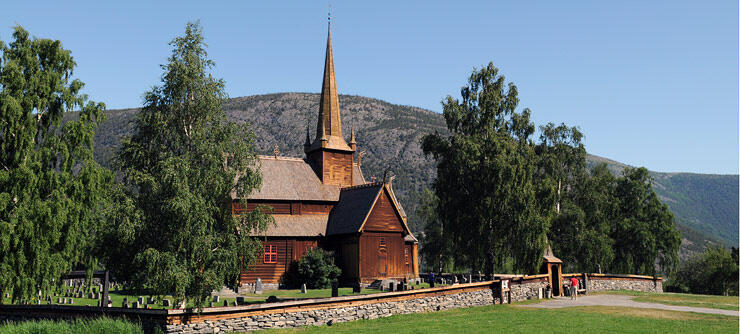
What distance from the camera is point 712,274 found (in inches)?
2810

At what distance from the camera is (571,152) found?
5766 cm

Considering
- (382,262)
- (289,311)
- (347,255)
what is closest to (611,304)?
(382,262)

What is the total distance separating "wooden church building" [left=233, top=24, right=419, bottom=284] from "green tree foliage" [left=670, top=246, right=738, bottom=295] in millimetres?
42734

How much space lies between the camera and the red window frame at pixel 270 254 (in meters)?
46.6

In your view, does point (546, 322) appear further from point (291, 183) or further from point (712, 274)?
point (712, 274)

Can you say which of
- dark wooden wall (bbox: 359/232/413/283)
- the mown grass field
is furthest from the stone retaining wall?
the mown grass field

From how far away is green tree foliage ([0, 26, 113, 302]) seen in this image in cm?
2694

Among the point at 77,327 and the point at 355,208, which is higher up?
the point at 355,208

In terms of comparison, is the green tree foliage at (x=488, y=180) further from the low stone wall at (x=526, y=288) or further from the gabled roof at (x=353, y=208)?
the gabled roof at (x=353, y=208)

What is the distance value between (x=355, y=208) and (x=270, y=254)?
7890mm

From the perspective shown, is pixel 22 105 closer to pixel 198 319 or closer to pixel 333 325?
pixel 198 319

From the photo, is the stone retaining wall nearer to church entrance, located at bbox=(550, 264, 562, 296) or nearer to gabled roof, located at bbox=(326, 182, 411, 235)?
church entrance, located at bbox=(550, 264, 562, 296)

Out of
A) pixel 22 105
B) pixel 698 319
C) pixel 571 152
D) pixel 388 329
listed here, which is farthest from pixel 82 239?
pixel 571 152

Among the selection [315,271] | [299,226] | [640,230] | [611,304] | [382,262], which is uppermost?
Answer: [299,226]
